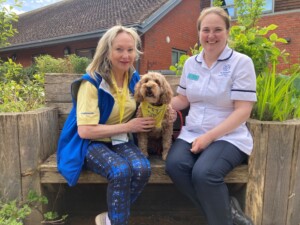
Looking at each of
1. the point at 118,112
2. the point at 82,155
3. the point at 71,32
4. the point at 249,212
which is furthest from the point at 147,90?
the point at 71,32

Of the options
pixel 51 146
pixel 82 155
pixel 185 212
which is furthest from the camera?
pixel 185 212

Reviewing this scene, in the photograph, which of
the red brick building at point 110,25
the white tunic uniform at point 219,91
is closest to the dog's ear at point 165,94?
the white tunic uniform at point 219,91

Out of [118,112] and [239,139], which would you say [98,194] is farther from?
[239,139]

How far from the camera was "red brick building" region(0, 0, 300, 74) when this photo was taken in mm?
11641

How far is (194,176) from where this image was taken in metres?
2.15

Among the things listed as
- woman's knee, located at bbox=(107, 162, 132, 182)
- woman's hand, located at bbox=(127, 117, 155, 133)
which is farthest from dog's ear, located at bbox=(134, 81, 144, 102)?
woman's knee, located at bbox=(107, 162, 132, 182)

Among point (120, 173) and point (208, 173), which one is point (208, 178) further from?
point (120, 173)

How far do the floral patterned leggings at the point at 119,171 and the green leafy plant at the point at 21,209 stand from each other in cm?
49

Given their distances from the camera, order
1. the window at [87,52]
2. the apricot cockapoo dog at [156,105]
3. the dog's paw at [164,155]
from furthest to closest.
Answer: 1. the window at [87,52]
2. the dog's paw at [164,155]
3. the apricot cockapoo dog at [156,105]

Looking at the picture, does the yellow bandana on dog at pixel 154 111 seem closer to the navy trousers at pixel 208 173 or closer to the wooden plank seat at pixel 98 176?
the navy trousers at pixel 208 173

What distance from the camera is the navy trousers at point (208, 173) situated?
2.06 m

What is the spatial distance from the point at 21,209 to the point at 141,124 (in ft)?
3.67

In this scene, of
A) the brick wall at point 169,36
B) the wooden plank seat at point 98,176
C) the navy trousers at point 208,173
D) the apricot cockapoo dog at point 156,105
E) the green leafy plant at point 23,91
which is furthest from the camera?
the brick wall at point 169,36

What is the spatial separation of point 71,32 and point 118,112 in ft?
40.6
